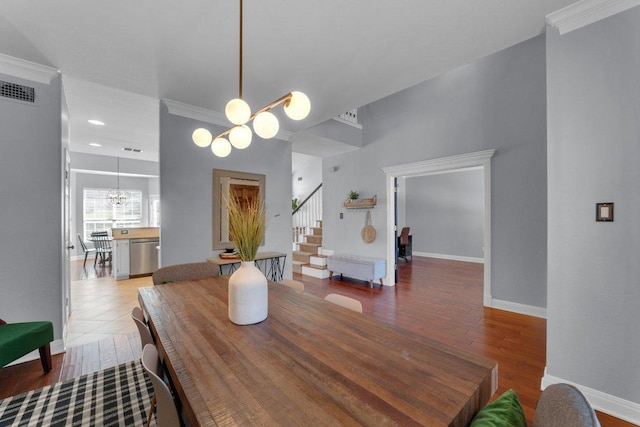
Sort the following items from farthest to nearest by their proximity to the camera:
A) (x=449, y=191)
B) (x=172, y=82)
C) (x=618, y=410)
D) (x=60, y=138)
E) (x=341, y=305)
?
(x=449, y=191) < (x=172, y=82) < (x=60, y=138) < (x=341, y=305) < (x=618, y=410)

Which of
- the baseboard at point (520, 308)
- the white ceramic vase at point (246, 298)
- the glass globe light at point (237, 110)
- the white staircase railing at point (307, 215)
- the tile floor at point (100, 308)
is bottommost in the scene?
the tile floor at point (100, 308)

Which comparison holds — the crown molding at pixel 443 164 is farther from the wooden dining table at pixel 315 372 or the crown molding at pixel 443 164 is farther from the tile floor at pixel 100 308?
the tile floor at pixel 100 308

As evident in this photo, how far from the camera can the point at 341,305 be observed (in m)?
1.81

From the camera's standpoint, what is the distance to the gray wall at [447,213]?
23.9 feet

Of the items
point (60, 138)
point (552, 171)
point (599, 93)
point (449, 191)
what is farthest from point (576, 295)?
point (449, 191)

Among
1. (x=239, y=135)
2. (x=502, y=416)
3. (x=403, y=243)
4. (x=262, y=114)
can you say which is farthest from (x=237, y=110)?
(x=403, y=243)

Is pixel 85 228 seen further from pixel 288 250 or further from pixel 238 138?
pixel 238 138

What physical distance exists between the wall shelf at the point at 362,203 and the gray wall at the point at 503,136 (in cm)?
36

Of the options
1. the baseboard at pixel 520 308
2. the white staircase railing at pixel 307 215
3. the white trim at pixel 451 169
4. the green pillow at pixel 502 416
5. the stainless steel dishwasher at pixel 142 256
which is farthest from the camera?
the white staircase railing at pixel 307 215

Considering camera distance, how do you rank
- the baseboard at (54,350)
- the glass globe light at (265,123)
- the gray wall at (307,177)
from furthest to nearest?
the gray wall at (307,177)
the baseboard at (54,350)
the glass globe light at (265,123)

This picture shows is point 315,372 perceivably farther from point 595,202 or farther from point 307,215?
point 307,215

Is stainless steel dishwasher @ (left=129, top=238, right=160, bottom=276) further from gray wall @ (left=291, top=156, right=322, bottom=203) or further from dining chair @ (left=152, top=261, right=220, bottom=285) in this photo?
gray wall @ (left=291, top=156, right=322, bottom=203)

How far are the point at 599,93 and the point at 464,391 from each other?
217 cm

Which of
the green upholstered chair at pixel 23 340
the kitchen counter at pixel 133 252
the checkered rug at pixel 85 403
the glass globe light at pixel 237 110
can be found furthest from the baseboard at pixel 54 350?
the kitchen counter at pixel 133 252
